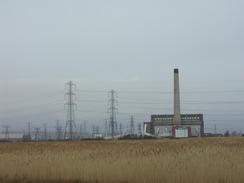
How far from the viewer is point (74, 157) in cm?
2281

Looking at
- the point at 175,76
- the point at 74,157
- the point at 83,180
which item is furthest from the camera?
the point at 175,76

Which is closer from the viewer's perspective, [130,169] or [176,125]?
[130,169]

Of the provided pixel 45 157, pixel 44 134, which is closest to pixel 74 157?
pixel 45 157

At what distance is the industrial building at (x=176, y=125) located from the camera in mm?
114488

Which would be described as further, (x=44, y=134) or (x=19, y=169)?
(x=44, y=134)

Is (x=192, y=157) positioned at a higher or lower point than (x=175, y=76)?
lower

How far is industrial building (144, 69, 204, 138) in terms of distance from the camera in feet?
376

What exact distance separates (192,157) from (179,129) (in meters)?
94.4

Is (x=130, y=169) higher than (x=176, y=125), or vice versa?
(x=176, y=125)

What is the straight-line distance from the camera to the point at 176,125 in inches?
4535

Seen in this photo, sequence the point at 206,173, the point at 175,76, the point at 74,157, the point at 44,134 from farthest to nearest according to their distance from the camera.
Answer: the point at 44,134 < the point at 175,76 < the point at 74,157 < the point at 206,173

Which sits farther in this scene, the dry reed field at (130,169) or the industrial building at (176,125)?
the industrial building at (176,125)

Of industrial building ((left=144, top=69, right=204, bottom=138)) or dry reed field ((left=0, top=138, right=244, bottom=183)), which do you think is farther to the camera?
industrial building ((left=144, top=69, right=204, bottom=138))

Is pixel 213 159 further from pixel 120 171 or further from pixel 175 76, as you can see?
pixel 175 76
